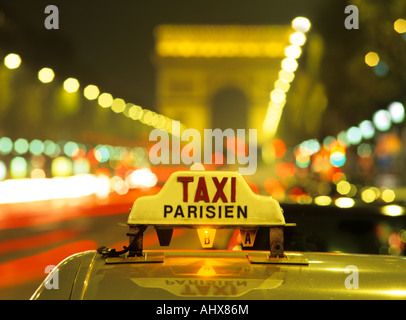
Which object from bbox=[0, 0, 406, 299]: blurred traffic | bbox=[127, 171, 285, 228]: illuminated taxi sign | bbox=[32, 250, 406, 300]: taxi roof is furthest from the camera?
bbox=[0, 0, 406, 299]: blurred traffic

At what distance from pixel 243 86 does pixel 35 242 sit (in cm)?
8449

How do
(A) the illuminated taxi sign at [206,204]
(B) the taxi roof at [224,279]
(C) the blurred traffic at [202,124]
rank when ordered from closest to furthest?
(B) the taxi roof at [224,279]
(A) the illuminated taxi sign at [206,204]
(C) the blurred traffic at [202,124]

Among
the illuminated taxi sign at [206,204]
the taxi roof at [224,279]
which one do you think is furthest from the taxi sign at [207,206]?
the taxi roof at [224,279]

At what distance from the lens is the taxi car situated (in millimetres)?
2430

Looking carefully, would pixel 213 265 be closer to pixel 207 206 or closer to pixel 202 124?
pixel 207 206

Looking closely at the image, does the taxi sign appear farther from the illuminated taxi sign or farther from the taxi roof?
the taxi roof

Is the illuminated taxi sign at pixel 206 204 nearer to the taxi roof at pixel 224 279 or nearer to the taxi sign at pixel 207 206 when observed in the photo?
the taxi sign at pixel 207 206

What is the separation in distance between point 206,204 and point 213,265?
9.0 inches

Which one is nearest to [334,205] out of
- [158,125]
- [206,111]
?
[206,111]

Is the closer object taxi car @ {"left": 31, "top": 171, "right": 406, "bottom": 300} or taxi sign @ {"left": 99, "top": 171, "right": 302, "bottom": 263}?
taxi car @ {"left": 31, "top": 171, "right": 406, "bottom": 300}

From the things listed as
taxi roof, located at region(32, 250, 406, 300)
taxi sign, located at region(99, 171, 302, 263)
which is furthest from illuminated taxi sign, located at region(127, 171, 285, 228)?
taxi roof, located at region(32, 250, 406, 300)

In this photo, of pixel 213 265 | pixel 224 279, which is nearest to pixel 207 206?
pixel 213 265

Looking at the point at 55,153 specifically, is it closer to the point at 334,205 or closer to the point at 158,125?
the point at 158,125

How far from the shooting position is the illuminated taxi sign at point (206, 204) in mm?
2799
